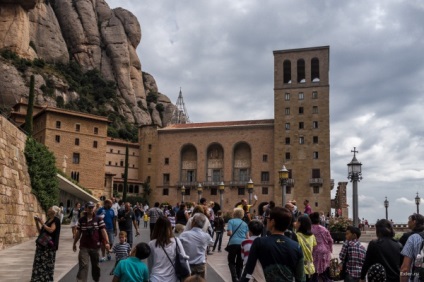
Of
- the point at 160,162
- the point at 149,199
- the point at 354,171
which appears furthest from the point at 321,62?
the point at 354,171

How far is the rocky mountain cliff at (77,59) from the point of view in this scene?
69.8 m

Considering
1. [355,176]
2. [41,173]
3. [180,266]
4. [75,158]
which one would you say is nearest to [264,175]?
[75,158]

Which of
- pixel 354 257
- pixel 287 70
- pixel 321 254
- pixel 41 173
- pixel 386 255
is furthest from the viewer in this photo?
pixel 287 70

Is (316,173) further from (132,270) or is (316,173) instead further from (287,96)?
(132,270)

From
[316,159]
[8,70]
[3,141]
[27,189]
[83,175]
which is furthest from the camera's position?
[8,70]

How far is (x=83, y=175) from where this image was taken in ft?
187

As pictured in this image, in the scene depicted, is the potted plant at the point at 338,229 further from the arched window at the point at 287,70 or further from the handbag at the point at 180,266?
the arched window at the point at 287,70

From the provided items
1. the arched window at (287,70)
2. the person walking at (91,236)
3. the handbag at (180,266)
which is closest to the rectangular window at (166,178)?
the arched window at (287,70)

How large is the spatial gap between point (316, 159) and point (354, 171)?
46395mm

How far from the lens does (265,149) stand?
208 feet

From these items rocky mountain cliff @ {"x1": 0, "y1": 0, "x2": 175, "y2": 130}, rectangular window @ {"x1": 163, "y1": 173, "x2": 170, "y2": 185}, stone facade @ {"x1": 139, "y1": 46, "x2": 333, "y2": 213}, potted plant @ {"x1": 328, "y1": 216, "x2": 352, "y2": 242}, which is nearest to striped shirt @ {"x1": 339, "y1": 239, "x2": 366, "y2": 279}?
potted plant @ {"x1": 328, "y1": 216, "x2": 352, "y2": 242}

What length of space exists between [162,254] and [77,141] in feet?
177

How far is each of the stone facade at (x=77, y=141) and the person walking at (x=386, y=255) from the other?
51932 millimetres

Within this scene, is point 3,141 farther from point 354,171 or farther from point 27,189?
point 354,171
